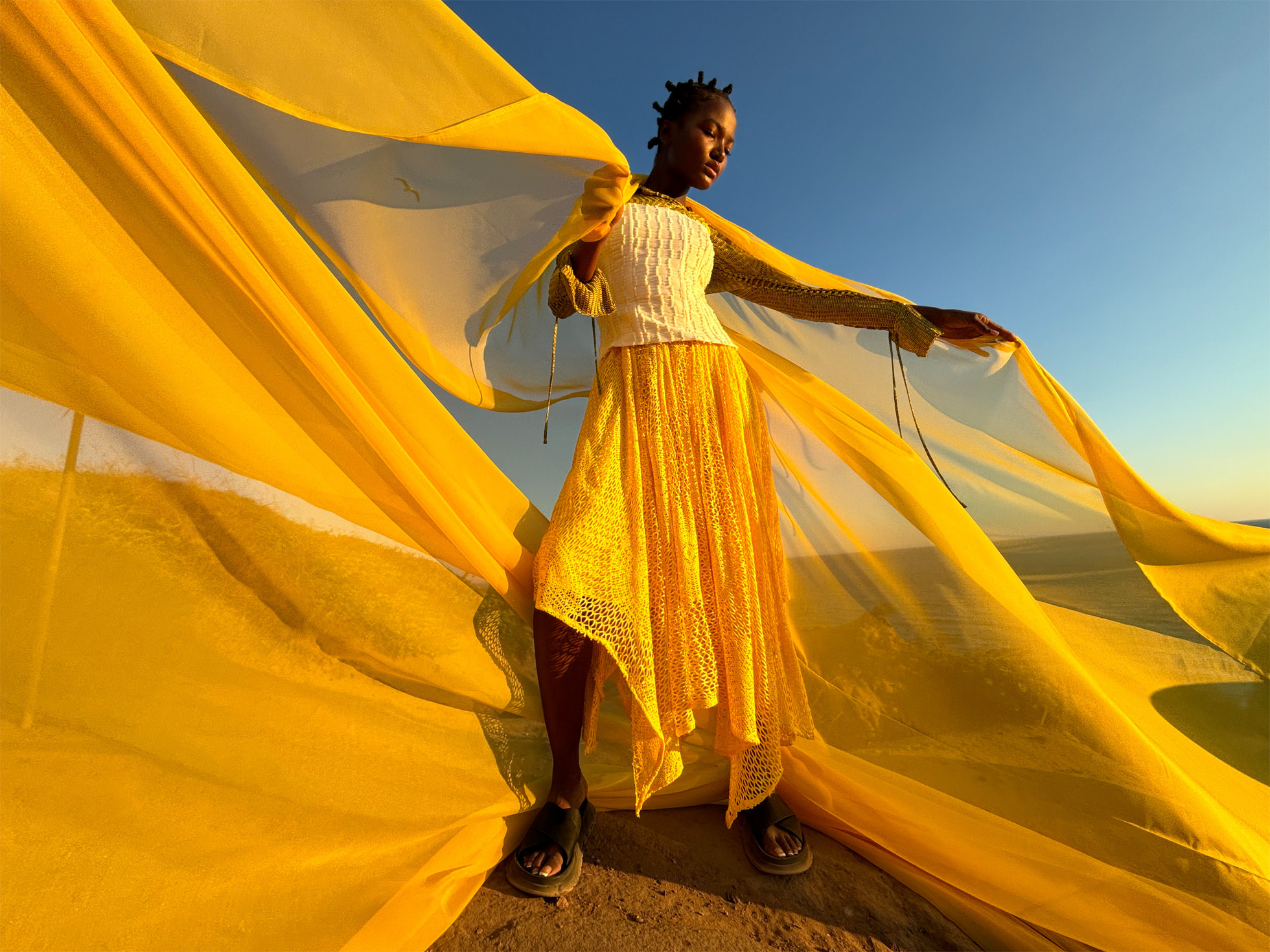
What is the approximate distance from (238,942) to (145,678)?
49 cm

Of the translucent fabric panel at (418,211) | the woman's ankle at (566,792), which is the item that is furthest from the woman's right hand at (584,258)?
the woman's ankle at (566,792)

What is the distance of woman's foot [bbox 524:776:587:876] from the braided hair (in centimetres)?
206

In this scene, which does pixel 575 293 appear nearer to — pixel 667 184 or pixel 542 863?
pixel 667 184

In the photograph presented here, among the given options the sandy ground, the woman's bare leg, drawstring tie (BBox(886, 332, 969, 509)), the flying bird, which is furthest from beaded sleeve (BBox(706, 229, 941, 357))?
the sandy ground

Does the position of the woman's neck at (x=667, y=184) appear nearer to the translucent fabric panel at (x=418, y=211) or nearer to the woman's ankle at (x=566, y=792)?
the translucent fabric panel at (x=418, y=211)

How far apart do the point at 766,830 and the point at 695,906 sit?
12.2 inches

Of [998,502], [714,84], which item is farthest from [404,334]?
[998,502]

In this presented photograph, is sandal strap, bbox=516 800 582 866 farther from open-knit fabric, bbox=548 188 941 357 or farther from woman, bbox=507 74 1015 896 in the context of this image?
open-knit fabric, bbox=548 188 941 357

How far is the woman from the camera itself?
1.49m

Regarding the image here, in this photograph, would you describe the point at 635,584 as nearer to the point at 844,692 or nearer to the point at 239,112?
the point at 844,692

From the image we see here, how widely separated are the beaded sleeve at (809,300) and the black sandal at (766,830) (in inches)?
59.8

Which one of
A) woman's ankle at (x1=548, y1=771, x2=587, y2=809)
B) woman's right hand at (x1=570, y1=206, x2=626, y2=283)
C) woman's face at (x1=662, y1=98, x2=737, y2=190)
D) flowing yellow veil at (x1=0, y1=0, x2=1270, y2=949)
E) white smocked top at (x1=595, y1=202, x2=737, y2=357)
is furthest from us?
woman's face at (x1=662, y1=98, x2=737, y2=190)

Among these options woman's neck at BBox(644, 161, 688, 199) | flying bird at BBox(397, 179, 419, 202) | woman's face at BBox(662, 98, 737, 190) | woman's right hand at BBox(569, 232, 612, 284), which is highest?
woman's face at BBox(662, 98, 737, 190)

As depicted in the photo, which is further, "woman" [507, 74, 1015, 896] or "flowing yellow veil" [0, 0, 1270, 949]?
"woman" [507, 74, 1015, 896]
